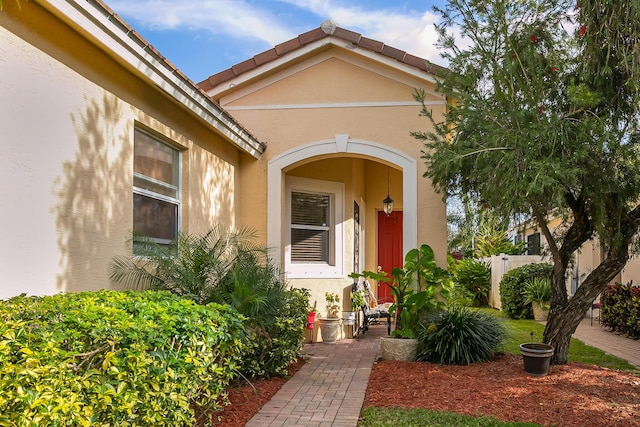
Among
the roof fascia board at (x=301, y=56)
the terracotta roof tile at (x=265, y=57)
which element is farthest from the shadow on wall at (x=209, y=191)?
the terracotta roof tile at (x=265, y=57)

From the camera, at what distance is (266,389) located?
6.57 m

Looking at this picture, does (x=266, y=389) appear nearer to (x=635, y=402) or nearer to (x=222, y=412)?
(x=222, y=412)

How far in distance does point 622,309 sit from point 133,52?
424 inches

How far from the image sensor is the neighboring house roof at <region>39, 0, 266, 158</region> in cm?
459

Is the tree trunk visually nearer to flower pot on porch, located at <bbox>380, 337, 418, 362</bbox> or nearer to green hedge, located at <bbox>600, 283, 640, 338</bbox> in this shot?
flower pot on porch, located at <bbox>380, 337, 418, 362</bbox>

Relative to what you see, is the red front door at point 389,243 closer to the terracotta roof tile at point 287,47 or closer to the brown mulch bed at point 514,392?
the terracotta roof tile at point 287,47

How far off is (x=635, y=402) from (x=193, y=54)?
14727mm

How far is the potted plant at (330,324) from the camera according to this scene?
405 inches

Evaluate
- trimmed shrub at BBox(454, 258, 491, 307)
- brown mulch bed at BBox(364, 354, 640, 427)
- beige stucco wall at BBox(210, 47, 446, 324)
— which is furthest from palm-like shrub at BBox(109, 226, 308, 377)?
trimmed shrub at BBox(454, 258, 491, 307)

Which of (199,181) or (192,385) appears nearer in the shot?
(192,385)

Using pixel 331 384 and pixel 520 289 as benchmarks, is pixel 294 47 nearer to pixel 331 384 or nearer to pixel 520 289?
pixel 331 384

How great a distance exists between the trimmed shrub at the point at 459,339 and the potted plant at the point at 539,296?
615cm

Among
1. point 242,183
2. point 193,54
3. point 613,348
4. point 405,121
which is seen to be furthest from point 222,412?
point 193,54

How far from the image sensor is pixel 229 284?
20.7ft
